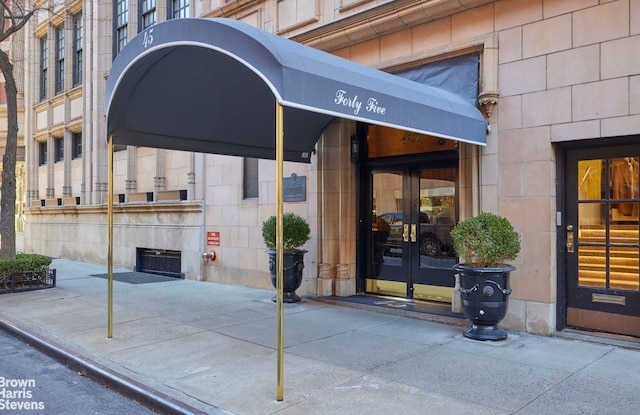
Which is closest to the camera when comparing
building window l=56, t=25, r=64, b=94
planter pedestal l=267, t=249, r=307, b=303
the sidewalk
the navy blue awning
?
the sidewalk

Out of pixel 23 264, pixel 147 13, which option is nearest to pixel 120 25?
pixel 147 13

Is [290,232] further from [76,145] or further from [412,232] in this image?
[76,145]

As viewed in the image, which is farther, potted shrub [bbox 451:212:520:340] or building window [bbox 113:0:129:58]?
building window [bbox 113:0:129:58]

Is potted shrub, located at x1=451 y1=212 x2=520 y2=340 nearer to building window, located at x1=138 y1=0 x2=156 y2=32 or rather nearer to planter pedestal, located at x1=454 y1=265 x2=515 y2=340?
planter pedestal, located at x1=454 y1=265 x2=515 y2=340

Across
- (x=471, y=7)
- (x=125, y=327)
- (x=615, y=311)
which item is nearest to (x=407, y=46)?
(x=471, y=7)

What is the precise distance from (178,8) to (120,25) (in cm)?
383

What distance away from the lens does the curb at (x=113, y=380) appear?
15.1ft

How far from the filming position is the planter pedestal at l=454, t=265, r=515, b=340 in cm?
640

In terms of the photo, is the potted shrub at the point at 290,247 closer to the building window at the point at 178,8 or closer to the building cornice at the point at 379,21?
the building cornice at the point at 379,21

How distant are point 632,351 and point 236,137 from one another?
21.7ft

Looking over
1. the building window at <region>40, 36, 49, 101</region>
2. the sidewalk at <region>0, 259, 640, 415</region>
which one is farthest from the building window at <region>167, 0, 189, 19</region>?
the building window at <region>40, 36, 49, 101</region>

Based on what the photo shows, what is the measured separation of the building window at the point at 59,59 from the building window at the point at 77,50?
1.35 meters

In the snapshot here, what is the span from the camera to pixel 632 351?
6.09 meters

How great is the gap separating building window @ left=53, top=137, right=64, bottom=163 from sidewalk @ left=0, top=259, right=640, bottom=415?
13300 mm
